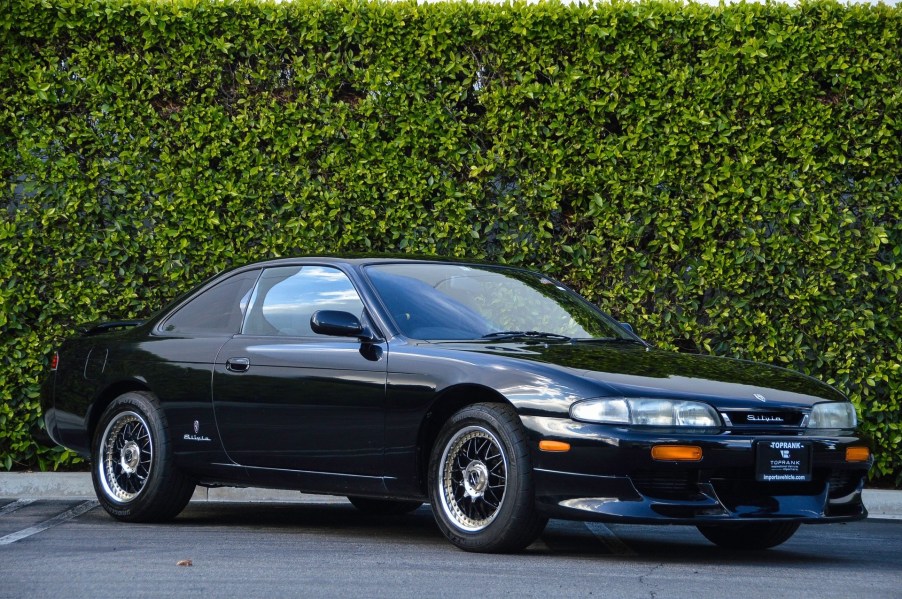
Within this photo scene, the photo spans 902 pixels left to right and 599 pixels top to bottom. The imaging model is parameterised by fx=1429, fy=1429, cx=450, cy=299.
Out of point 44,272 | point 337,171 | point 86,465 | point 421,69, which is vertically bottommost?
point 86,465

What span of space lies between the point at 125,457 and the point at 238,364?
1094mm

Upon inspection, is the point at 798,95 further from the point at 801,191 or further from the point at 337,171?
the point at 337,171

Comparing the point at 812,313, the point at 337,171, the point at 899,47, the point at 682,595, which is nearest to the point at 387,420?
the point at 682,595

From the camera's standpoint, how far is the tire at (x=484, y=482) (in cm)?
657

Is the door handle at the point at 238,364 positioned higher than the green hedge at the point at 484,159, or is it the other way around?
the green hedge at the point at 484,159

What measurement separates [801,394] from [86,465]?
5.92 m

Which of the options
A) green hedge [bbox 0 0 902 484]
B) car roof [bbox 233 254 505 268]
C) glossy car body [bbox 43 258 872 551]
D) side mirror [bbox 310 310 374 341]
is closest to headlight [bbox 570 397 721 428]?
glossy car body [bbox 43 258 872 551]

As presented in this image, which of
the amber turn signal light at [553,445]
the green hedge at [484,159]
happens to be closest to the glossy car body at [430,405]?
the amber turn signal light at [553,445]

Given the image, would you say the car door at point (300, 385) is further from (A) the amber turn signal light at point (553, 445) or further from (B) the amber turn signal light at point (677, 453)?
(B) the amber turn signal light at point (677, 453)

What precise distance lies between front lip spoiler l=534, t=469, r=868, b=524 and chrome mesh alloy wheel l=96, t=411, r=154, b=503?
2.86 meters

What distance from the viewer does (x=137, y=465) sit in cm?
842

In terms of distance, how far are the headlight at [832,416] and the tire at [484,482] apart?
4.71ft

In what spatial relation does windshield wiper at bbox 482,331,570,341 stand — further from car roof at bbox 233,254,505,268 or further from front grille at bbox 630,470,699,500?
front grille at bbox 630,470,699,500

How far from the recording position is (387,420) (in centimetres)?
721
